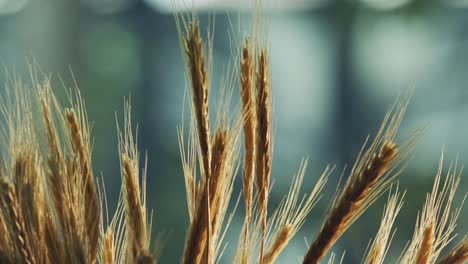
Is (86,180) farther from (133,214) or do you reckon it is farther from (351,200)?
(351,200)

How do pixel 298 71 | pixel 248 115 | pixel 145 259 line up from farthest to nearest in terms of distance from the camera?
1. pixel 298 71
2. pixel 248 115
3. pixel 145 259

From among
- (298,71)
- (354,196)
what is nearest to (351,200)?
(354,196)

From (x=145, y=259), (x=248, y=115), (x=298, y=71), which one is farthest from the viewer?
A: (x=298, y=71)

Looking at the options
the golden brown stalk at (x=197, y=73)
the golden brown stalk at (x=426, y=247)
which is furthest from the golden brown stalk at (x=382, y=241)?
the golden brown stalk at (x=197, y=73)

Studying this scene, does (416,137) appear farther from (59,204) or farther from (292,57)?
(292,57)

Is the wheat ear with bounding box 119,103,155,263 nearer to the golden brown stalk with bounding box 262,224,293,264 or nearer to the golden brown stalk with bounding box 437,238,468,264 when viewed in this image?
the golden brown stalk with bounding box 262,224,293,264
